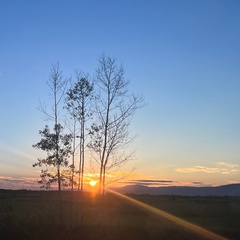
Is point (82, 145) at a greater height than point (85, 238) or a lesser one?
greater

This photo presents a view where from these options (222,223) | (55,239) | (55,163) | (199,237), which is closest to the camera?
(55,239)

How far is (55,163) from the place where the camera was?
29.6 m

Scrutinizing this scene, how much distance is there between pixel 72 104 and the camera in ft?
102

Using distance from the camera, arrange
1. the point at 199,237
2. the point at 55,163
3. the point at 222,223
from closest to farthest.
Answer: the point at 199,237 → the point at 55,163 → the point at 222,223

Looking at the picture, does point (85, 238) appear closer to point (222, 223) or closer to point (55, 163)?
point (55, 163)

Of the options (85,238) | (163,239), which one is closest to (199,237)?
(163,239)

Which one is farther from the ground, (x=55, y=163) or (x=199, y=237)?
(x=55, y=163)

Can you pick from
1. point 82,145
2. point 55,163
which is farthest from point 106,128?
point 55,163

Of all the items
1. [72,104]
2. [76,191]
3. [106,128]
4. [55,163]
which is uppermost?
[72,104]

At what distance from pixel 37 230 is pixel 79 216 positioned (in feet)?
11.6

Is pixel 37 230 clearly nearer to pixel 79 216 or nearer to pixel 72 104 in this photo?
pixel 79 216

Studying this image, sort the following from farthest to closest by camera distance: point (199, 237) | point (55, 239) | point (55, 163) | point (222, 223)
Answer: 1. point (222, 223)
2. point (55, 163)
3. point (199, 237)
4. point (55, 239)

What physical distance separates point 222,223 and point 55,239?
14.5 metres

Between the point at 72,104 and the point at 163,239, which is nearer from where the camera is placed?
the point at 163,239
